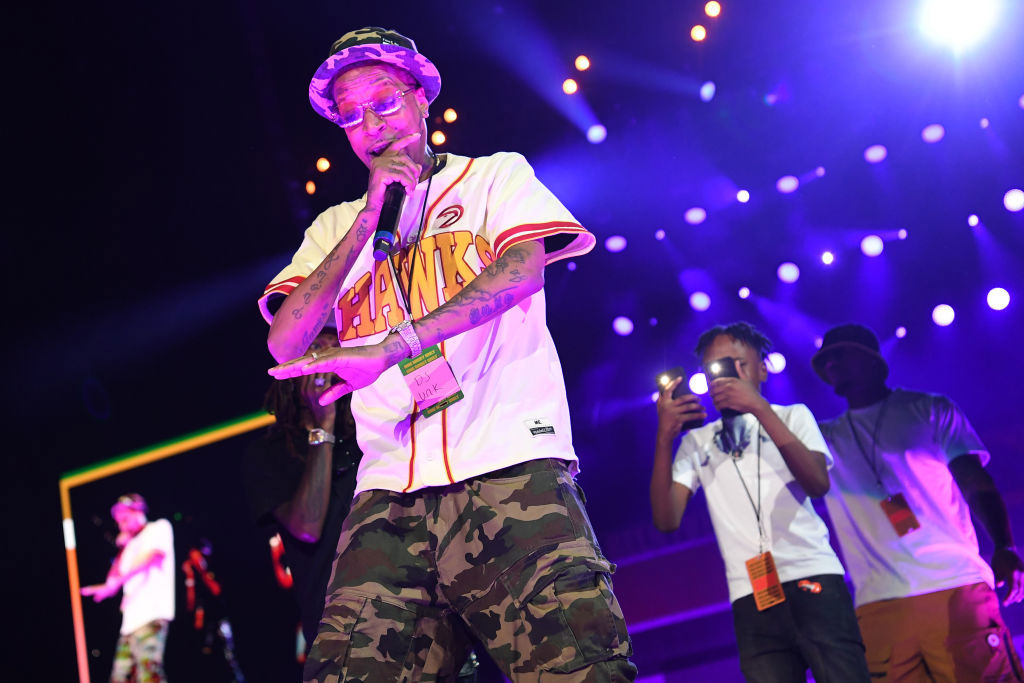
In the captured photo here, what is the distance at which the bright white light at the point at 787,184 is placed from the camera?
197 inches

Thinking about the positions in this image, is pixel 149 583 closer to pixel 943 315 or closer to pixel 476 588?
pixel 476 588

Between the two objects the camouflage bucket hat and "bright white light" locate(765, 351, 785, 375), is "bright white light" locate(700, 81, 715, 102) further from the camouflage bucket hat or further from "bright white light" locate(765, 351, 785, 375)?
the camouflage bucket hat

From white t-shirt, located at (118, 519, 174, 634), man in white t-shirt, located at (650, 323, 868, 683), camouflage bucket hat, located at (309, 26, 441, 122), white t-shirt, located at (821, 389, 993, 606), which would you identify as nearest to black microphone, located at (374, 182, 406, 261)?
camouflage bucket hat, located at (309, 26, 441, 122)

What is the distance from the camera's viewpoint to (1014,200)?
462cm

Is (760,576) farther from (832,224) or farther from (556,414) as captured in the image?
(832,224)

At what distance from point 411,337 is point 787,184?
13.3ft

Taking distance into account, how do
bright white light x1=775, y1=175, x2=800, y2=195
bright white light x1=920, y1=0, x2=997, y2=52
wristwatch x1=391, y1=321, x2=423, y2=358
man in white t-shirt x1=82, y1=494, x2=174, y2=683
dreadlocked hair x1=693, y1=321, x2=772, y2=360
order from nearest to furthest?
wristwatch x1=391, y1=321, x2=423, y2=358
dreadlocked hair x1=693, y1=321, x2=772, y2=360
bright white light x1=920, y1=0, x2=997, y2=52
bright white light x1=775, y1=175, x2=800, y2=195
man in white t-shirt x1=82, y1=494, x2=174, y2=683

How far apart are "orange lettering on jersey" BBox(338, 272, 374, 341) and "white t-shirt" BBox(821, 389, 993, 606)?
2723mm

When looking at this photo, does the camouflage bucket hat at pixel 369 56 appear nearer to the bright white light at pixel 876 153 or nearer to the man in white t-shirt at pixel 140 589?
the bright white light at pixel 876 153

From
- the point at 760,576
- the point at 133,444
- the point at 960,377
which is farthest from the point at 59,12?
the point at 960,377

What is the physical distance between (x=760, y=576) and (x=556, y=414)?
6.40 feet

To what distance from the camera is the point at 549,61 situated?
492 cm

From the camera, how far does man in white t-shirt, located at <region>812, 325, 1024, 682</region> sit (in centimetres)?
328

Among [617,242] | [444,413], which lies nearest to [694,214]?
[617,242]
